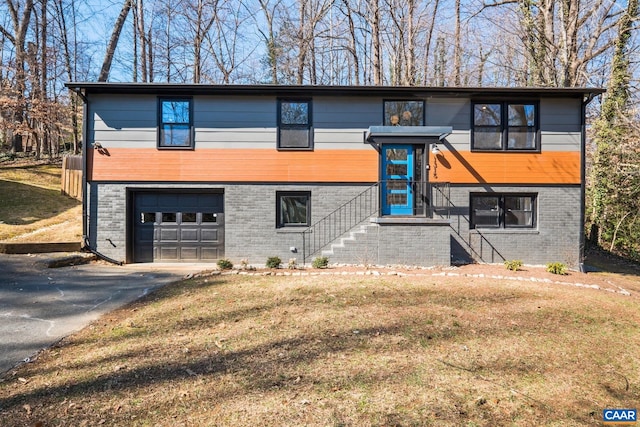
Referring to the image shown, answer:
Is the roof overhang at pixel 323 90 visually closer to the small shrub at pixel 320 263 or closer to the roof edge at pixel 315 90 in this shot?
the roof edge at pixel 315 90

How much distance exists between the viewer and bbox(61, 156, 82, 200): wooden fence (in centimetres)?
1462

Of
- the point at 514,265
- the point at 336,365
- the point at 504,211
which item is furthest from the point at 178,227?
the point at 504,211

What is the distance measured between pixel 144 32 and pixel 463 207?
20.1m

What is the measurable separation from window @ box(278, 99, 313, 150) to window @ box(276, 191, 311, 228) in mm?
A: 1427

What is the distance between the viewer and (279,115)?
10.7m

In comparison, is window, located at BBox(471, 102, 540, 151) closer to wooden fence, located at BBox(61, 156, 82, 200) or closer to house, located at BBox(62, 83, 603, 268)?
house, located at BBox(62, 83, 603, 268)

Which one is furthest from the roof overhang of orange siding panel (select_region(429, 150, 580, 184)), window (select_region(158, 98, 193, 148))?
orange siding panel (select_region(429, 150, 580, 184))

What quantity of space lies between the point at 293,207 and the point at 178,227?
3.50 m

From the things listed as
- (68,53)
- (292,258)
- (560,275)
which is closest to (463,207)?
(560,275)

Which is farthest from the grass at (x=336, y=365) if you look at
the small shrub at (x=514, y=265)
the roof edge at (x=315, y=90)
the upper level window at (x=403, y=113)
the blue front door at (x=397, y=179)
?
the roof edge at (x=315, y=90)

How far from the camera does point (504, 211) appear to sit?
10.8 metres

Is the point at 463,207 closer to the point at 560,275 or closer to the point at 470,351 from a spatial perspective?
the point at 560,275

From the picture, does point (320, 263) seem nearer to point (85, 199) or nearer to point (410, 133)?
point (410, 133)

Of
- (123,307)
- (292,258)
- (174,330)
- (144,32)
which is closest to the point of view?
(174,330)
